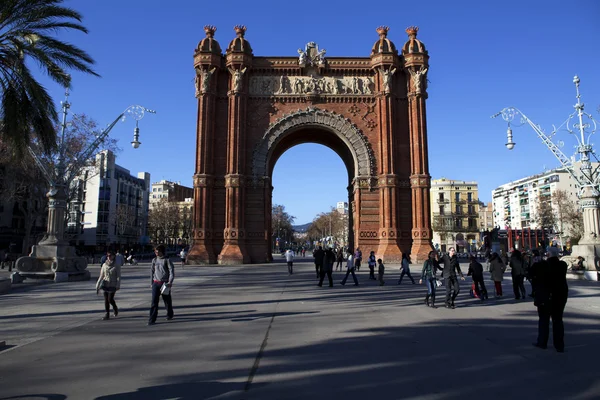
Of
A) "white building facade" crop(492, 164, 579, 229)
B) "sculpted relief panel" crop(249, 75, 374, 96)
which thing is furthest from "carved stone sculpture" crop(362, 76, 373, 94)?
"white building facade" crop(492, 164, 579, 229)

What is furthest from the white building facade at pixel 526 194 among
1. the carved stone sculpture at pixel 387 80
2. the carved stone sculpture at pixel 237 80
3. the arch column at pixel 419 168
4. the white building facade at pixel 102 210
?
the white building facade at pixel 102 210

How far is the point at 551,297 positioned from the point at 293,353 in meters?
4.29

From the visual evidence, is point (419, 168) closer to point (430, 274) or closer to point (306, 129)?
point (306, 129)

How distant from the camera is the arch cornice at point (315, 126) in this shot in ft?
118

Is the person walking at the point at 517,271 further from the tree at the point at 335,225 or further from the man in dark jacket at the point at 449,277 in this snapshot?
the tree at the point at 335,225

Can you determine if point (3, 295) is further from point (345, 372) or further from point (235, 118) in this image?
point (235, 118)

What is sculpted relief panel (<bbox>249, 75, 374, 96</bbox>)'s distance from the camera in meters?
36.8

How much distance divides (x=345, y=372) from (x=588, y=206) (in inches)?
848

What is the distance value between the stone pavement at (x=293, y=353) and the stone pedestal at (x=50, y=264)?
7.57 meters

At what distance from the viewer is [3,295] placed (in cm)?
1409

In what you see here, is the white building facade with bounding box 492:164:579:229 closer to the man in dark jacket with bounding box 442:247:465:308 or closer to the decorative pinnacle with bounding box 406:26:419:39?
the decorative pinnacle with bounding box 406:26:419:39

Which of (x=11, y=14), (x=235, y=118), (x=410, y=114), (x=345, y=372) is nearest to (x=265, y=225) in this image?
(x=235, y=118)

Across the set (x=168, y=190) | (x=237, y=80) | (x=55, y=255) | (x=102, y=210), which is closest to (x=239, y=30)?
(x=237, y=80)

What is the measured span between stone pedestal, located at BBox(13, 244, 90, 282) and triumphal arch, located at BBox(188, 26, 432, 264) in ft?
48.5
